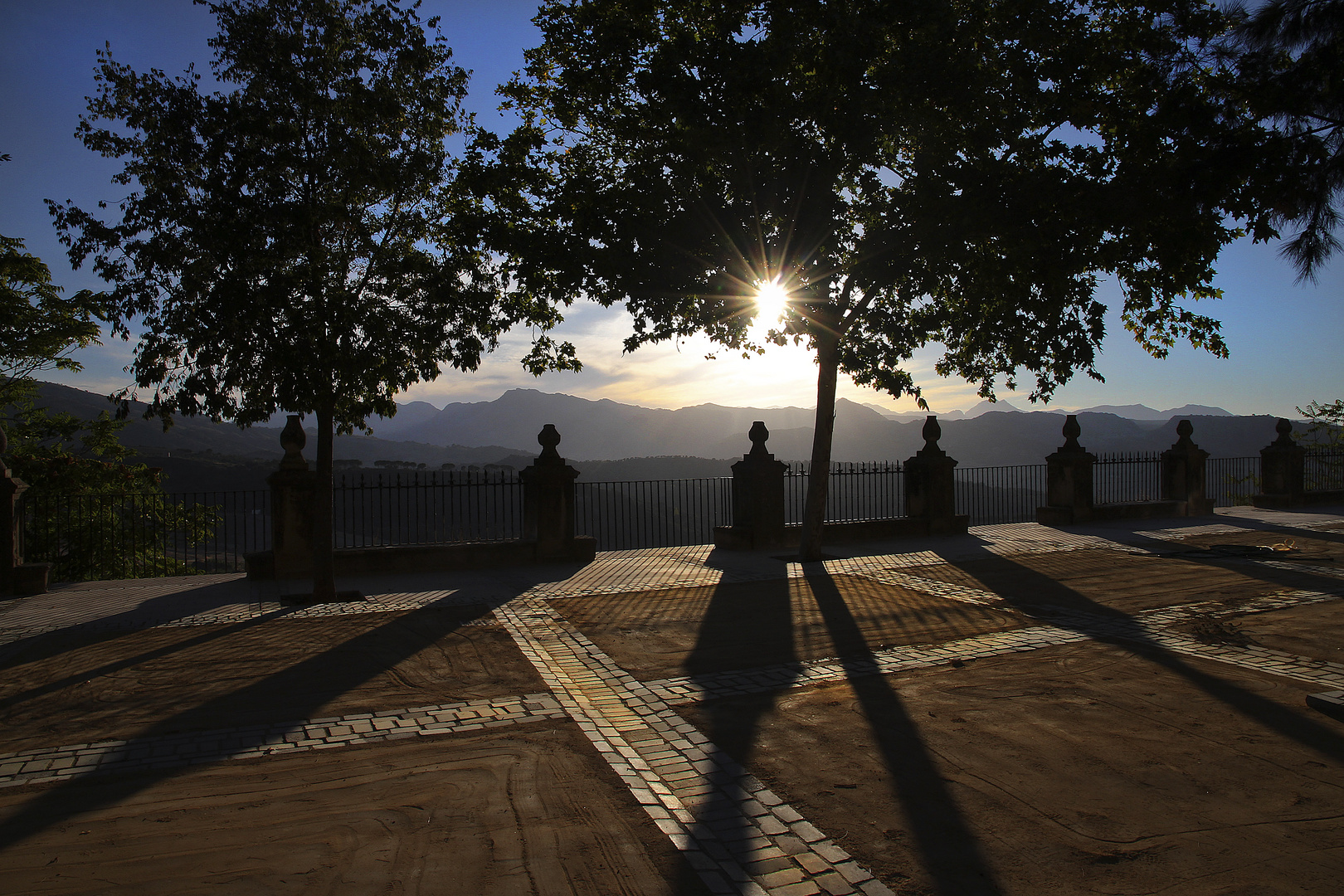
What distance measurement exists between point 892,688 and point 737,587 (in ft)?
15.5

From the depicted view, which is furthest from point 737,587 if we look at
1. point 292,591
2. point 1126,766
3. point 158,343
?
point 158,343

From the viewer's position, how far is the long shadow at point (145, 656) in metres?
5.93

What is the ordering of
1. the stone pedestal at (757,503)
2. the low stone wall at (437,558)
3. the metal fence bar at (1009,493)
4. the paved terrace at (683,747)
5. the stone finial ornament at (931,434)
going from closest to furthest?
the paved terrace at (683,747) < the low stone wall at (437,558) < the stone pedestal at (757,503) < the stone finial ornament at (931,434) < the metal fence bar at (1009,493)

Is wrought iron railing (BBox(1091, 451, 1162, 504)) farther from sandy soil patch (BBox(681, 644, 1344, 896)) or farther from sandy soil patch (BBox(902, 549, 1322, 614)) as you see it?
sandy soil patch (BBox(681, 644, 1344, 896))

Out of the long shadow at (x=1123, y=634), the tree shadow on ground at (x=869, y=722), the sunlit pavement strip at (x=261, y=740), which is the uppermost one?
the long shadow at (x=1123, y=634)

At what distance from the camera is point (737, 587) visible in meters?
10.5

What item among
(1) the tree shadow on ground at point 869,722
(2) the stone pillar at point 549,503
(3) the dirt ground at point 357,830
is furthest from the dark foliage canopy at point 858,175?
(3) the dirt ground at point 357,830

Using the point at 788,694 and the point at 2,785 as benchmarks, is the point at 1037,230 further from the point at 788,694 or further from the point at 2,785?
the point at 2,785

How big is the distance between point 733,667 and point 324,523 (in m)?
5.85

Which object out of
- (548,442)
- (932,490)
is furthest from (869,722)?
(932,490)

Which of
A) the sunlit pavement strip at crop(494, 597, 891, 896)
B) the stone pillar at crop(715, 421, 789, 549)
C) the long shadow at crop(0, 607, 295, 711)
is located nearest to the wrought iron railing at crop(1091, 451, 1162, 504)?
the stone pillar at crop(715, 421, 789, 549)

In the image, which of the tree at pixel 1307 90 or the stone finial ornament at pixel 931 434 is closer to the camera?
the tree at pixel 1307 90

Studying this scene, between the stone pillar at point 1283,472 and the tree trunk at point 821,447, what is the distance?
1636cm

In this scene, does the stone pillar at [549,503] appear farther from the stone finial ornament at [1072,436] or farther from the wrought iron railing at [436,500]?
the stone finial ornament at [1072,436]
